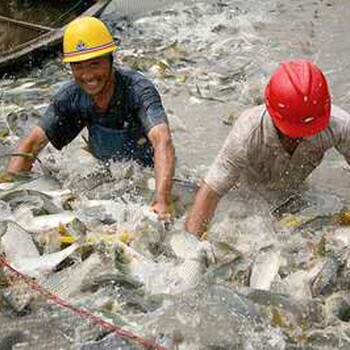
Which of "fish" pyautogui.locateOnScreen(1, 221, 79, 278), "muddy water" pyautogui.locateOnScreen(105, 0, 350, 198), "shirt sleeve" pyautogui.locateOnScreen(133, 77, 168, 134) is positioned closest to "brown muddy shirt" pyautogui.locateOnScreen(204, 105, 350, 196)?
"shirt sleeve" pyautogui.locateOnScreen(133, 77, 168, 134)

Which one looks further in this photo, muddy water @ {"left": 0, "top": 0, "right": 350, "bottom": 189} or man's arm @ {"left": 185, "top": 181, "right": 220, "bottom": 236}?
muddy water @ {"left": 0, "top": 0, "right": 350, "bottom": 189}

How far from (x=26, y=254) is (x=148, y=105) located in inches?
55.1

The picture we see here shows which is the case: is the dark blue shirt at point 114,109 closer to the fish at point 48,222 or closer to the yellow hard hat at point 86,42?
the yellow hard hat at point 86,42

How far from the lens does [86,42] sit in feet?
15.7

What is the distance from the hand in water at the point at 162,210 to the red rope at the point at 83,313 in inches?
37.8

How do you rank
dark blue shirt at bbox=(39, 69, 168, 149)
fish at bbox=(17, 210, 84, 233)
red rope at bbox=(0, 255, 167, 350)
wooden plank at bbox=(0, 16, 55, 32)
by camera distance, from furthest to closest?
wooden plank at bbox=(0, 16, 55, 32)
dark blue shirt at bbox=(39, 69, 168, 149)
fish at bbox=(17, 210, 84, 233)
red rope at bbox=(0, 255, 167, 350)

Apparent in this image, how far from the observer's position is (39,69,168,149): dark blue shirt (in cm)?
497

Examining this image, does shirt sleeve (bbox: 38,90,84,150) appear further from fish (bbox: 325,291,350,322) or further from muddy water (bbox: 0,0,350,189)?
fish (bbox: 325,291,350,322)

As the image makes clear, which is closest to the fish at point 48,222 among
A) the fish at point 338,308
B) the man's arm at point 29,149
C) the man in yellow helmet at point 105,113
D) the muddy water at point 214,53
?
the man in yellow helmet at point 105,113

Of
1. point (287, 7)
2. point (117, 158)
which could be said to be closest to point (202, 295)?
point (117, 158)

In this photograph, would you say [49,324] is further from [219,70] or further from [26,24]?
[26,24]

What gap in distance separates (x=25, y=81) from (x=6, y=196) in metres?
3.98

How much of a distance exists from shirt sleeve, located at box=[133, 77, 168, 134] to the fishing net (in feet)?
5.12

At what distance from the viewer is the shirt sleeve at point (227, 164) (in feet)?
13.7
